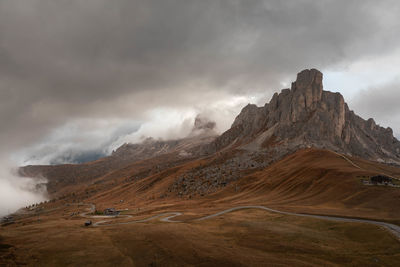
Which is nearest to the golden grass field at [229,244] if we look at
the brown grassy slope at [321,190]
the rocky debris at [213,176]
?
the brown grassy slope at [321,190]

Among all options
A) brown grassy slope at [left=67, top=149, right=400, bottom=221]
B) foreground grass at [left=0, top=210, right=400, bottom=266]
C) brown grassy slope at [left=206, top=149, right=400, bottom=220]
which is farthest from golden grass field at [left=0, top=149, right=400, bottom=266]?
brown grassy slope at [left=67, top=149, right=400, bottom=221]

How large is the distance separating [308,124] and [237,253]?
7244 inches

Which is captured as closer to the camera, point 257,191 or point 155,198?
point 257,191

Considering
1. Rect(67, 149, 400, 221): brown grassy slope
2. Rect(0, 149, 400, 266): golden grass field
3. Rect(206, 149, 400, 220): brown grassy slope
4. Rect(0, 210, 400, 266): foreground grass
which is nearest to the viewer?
Rect(0, 210, 400, 266): foreground grass

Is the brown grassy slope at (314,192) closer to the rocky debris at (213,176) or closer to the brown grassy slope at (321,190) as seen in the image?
the brown grassy slope at (321,190)

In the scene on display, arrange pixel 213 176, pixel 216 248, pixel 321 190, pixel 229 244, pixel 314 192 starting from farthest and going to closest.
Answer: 1. pixel 213 176
2. pixel 314 192
3. pixel 321 190
4. pixel 229 244
5. pixel 216 248

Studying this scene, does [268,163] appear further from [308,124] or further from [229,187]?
[308,124]

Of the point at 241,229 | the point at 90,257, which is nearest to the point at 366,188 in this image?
the point at 241,229

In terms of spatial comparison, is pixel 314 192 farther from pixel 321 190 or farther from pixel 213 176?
pixel 213 176

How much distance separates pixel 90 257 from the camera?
26406mm

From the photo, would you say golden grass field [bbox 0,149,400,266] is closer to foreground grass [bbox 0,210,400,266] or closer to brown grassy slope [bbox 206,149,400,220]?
foreground grass [bbox 0,210,400,266]

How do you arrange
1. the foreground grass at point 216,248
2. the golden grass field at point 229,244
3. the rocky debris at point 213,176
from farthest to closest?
the rocky debris at point 213,176, the golden grass field at point 229,244, the foreground grass at point 216,248

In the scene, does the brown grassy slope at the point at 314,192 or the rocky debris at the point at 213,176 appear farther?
the rocky debris at the point at 213,176

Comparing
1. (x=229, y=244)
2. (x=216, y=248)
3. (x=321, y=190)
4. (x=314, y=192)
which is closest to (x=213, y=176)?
(x=314, y=192)
